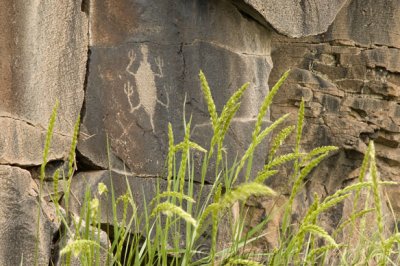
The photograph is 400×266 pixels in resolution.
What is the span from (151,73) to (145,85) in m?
0.06

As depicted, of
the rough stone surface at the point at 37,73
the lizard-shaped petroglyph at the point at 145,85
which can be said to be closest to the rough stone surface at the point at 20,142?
the rough stone surface at the point at 37,73

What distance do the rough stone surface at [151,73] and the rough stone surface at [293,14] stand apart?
140mm

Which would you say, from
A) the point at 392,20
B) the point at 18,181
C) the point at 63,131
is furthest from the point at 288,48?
the point at 18,181

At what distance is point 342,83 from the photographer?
528cm

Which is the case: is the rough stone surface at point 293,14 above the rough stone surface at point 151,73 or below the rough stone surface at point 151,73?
above

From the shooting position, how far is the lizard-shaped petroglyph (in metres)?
3.93

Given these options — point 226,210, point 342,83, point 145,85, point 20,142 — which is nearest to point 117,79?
point 145,85

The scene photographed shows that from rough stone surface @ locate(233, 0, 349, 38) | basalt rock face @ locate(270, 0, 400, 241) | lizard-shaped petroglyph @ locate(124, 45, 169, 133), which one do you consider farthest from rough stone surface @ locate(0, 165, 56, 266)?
basalt rock face @ locate(270, 0, 400, 241)

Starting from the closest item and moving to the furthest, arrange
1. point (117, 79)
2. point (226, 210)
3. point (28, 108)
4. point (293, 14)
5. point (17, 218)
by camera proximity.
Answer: point (226, 210) < point (17, 218) < point (28, 108) < point (117, 79) < point (293, 14)

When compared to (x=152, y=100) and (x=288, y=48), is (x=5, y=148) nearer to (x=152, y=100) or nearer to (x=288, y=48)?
(x=152, y=100)

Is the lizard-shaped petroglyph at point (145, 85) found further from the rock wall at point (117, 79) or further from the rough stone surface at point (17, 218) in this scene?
the rough stone surface at point (17, 218)

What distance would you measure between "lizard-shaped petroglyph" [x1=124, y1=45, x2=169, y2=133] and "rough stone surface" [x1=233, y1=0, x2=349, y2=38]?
0.50 metres

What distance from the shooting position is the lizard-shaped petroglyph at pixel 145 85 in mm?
3932

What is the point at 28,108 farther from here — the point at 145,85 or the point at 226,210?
the point at 226,210
